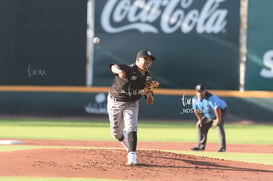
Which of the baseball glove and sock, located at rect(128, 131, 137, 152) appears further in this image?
the baseball glove

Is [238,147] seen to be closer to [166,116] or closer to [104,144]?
[104,144]

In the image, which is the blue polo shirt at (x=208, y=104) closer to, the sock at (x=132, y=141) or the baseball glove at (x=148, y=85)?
the baseball glove at (x=148, y=85)

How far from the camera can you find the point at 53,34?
21.9 m

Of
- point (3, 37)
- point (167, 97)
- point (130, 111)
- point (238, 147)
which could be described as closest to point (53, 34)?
point (3, 37)

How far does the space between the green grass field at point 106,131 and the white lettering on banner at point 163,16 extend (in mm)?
3158

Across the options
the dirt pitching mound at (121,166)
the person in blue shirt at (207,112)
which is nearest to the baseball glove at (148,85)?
the dirt pitching mound at (121,166)

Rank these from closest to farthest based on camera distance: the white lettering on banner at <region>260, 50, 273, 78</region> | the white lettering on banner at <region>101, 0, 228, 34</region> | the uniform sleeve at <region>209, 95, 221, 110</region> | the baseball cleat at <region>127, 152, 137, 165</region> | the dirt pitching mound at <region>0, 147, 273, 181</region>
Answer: the dirt pitching mound at <region>0, 147, 273, 181</region>
the baseball cleat at <region>127, 152, 137, 165</region>
the uniform sleeve at <region>209, 95, 221, 110</region>
the white lettering on banner at <region>260, 50, 273, 78</region>
the white lettering on banner at <region>101, 0, 228, 34</region>

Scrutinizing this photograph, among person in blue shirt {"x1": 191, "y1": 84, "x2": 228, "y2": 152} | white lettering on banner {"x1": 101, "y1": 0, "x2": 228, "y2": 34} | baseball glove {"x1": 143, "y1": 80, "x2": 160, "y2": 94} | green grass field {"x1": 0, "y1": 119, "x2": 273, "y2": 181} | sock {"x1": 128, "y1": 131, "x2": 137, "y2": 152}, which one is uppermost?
white lettering on banner {"x1": 101, "y1": 0, "x2": 228, "y2": 34}

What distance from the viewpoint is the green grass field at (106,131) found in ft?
53.1

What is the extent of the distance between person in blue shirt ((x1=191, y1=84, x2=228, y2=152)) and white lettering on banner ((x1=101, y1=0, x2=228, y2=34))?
8.48 meters

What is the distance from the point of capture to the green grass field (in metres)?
16.2

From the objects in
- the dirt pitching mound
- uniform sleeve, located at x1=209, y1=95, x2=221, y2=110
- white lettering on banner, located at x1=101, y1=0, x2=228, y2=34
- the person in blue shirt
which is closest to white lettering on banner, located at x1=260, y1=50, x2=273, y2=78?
white lettering on banner, located at x1=101, y1=0, x2=228, y2=34

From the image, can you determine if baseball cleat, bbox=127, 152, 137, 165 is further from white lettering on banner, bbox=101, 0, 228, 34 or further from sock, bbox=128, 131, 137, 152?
white lettering on banner, bbox=101, 0, 228, 34

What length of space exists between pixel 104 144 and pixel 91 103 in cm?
738
